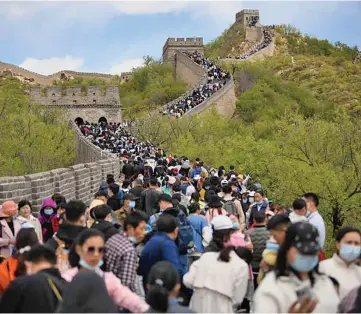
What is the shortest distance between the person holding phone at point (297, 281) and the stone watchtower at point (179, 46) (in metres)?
72.8

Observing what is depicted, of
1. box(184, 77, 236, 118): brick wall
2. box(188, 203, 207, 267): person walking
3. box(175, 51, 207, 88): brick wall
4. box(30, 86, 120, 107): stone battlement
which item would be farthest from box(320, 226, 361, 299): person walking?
box(175, 51, 207, 88): brick wall

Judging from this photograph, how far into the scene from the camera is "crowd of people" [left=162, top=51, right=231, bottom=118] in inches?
1912

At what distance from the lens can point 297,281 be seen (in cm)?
426

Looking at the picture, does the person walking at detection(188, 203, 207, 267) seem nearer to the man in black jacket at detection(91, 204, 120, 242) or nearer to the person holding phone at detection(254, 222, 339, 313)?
the man in black jacket at detection(91, 204, 120, 242)

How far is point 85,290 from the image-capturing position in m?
4.12

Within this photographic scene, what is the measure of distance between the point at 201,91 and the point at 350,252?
5058cm

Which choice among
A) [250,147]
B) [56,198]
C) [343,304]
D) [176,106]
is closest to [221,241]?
[343,304]

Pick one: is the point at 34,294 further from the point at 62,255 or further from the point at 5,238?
the point at 5,238

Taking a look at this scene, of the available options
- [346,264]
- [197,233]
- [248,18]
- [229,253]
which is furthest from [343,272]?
[248,18]

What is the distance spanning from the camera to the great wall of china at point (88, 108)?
1168 cm

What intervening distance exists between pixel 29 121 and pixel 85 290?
33047 mm

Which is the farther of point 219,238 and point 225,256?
point 219,238

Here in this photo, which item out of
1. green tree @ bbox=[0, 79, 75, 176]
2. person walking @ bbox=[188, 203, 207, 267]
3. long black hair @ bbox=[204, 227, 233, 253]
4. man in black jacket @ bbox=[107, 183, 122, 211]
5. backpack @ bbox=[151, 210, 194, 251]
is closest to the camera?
long black hair @ bbox=[204, 227, 233, 253]

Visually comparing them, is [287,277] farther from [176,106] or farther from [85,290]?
[176,106]
